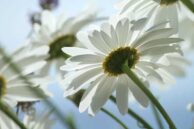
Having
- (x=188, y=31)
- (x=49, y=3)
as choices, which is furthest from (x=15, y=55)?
(x=49, y=3)

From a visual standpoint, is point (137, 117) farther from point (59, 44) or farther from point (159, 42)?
point (59, 44)

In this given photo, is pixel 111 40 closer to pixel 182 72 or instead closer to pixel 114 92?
pixel 114 92

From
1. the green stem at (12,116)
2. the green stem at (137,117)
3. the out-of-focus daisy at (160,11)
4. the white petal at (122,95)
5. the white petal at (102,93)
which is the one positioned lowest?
the green stem at (137,117)

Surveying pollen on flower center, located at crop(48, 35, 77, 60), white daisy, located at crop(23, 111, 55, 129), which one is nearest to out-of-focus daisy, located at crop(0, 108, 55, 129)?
white daisy, located at crop(23, 111, 55, 129)

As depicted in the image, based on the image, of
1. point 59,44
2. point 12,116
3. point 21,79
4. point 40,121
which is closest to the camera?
point 12,116

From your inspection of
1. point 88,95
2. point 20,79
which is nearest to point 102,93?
point 88,95

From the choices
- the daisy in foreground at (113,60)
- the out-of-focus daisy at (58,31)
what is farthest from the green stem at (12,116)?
the out-of-focus daisy at (58,31)

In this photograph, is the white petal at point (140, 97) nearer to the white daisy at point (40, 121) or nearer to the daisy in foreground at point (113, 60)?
the daisy in foreground at point (113, 60)

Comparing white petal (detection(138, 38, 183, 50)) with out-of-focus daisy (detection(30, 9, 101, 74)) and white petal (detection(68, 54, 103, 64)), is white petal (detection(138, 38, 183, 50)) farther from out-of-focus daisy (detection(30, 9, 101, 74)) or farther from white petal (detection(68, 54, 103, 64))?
out-of-focus daisy (detection(30, 9, 101, 74))
